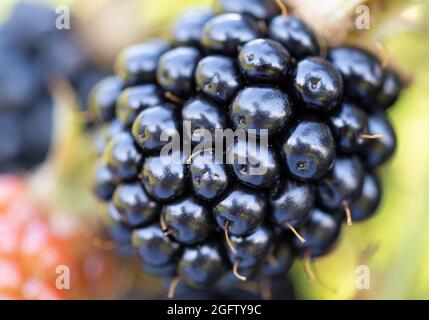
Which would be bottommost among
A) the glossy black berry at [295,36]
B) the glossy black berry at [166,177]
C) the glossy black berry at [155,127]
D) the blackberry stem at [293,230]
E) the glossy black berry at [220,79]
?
the blackberry stem at [293,230]

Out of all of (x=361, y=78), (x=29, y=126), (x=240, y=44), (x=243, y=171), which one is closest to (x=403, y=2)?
(x=361, y=78)

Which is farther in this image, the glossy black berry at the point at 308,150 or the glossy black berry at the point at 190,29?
the glossy black berry at the point at 190,29

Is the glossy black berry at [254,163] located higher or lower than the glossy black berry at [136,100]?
lower

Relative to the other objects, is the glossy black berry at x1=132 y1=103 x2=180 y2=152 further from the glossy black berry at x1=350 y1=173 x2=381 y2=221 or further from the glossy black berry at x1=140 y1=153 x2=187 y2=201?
the glossy black berry at x1=350 y1=173 x2=381 y2=221

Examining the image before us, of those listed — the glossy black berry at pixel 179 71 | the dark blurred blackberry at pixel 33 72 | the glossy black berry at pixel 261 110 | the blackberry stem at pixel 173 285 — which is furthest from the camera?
the dark blurred blackberry at pixel 33 72

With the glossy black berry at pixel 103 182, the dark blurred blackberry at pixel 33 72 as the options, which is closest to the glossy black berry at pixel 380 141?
the glossy black berry at pixel 103 182

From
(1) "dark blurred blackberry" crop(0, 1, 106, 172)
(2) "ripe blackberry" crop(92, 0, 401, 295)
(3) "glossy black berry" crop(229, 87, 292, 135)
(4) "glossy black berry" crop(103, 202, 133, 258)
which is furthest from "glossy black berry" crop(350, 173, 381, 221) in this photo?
(1) "dark blurred blackberry" crop(0, 1, 106, 172)

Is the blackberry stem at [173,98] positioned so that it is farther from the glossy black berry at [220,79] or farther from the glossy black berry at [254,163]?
the glossy black berry at [254,163]

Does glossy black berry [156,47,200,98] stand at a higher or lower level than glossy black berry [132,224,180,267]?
higher

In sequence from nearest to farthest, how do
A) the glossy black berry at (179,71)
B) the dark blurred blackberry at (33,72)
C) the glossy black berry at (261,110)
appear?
the glossy black berry at (261,110) → the glossy black berry at (179,71) → the dark blurred blackberry at (33,72)
